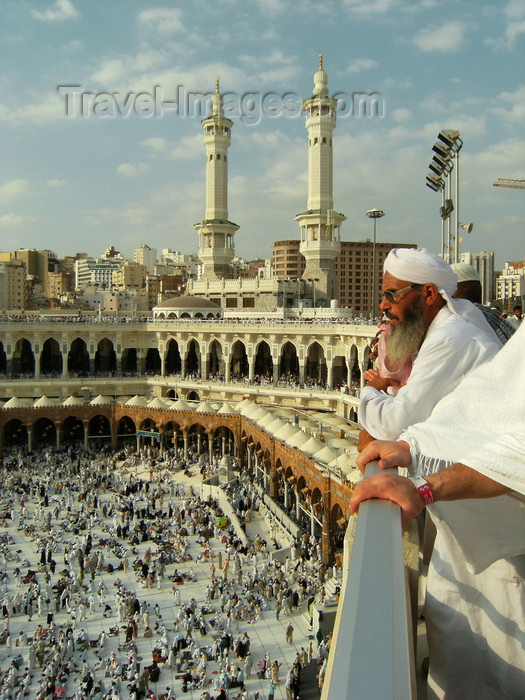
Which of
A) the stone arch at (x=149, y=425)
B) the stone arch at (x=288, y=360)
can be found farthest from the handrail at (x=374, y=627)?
the stone arch at (x=288, y=360)

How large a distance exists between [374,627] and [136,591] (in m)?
12.6

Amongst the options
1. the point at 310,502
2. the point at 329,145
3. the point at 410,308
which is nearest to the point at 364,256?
the point at 329,145

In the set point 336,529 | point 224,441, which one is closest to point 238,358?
point 224,441

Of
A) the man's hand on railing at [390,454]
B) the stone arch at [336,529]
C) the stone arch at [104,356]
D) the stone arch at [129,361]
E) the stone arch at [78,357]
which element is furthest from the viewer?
the stone arch at [78,357]

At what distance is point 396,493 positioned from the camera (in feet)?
4.19

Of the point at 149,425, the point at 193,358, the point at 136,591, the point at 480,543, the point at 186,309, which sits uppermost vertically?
the point at 186,309

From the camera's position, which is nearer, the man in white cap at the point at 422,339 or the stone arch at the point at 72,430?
→ the man in white cap at the point at 422,339

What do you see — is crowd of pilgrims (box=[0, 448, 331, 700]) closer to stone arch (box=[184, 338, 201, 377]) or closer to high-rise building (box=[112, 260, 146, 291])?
stone arch (box=[184, 338, 201, 377])

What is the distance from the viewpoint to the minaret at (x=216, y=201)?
131ft

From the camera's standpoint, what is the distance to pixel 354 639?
0.90 metres

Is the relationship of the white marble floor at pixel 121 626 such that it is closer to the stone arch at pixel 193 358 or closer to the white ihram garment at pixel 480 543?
the white ihram garment at pixel 480 543

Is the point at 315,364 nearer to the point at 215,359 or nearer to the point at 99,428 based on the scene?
the point at 215,359

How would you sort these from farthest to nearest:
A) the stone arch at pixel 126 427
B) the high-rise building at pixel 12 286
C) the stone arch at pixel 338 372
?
the high-rise building at pixel 12 286 < the stone arch at pixel 338 372 < the stone arch at pixel 126 427

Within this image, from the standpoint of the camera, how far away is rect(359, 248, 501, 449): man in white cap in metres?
2.11
